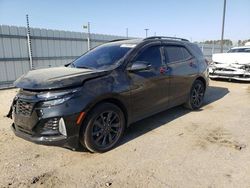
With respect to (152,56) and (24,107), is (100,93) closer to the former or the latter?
(24,107)

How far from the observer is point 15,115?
3.74 metres

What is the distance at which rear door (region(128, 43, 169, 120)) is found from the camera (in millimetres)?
4303

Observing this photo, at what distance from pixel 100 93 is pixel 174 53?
2.46 metres

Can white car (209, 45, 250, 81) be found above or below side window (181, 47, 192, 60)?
below

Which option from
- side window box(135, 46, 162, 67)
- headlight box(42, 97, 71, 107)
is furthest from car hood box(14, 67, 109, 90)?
side window box(135, 46, 162, 67)

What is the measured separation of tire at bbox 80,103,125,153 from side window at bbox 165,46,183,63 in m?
1.89

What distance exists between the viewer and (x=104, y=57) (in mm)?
4582

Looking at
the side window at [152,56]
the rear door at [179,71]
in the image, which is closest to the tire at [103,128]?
the side window at [152,56]

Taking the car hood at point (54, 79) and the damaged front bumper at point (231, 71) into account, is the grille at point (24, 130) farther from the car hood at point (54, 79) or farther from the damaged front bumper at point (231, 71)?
the damaged front bumper at point (231, 71)

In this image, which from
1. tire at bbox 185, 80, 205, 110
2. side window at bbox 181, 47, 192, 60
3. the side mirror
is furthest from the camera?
tire at bbox 185, 80, 205, 110

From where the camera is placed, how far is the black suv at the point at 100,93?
337 cm

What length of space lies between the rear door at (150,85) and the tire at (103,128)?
413 mm

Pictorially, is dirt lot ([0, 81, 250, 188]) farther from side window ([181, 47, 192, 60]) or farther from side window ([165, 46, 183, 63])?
side window ([181, 47, 192, 60])

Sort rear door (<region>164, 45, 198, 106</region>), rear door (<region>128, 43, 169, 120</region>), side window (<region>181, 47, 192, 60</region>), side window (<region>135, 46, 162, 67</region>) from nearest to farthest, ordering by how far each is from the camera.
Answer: rear door (<region>128, 43, 169, 120</region>), side window (<region>135, 46, 162, 67</region>), rear door (<region>164, 45, 198, 106</region>), side window (<region>181, 47, 192, 60</region>)
